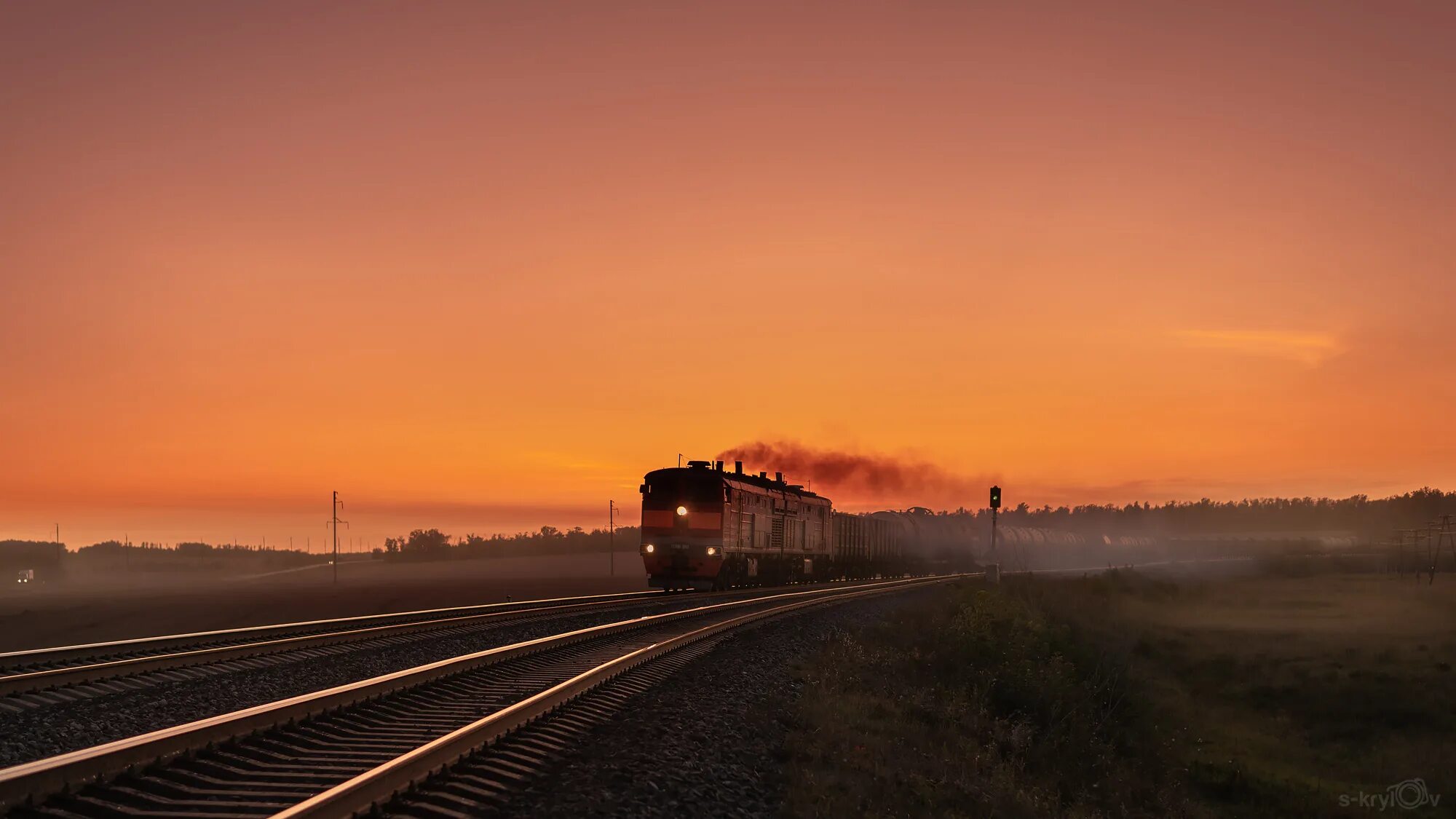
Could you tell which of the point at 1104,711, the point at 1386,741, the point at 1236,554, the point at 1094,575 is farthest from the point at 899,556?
the point at 1236,554

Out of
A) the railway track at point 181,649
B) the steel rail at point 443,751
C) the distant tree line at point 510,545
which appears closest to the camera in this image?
the steel rail at point 443,751

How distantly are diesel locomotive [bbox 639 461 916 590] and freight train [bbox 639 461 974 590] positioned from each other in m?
0.03

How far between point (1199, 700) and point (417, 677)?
1351 inches

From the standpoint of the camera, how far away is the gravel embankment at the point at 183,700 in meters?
9.34

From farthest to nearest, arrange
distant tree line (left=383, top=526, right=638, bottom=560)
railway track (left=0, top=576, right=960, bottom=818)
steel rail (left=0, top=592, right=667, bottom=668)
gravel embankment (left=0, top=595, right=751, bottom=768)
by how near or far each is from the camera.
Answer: distant tree line (left=383, top=526, right=638, bottom=560)
steel rail (left=0, top=592, right=667, bottom=668)
gravel embankment (left=0, top=595, right=751, bottom=768)
railway track (left=0, top=576, right=960, bottom=818)

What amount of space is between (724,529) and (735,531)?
1.39 metres

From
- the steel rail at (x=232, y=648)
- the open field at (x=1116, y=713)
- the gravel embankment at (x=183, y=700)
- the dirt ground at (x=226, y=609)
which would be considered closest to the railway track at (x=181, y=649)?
the steel rail at (x=232, y=648)

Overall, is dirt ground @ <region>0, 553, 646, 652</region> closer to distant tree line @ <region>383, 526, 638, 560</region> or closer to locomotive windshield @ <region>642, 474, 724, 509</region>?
locomotive windshield @ <region>642, 474, 724, 509</region>

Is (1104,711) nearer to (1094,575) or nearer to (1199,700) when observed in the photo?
(1199,700)

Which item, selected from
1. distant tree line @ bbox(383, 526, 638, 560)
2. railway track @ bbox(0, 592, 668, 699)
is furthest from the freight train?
distant tree line @ bbox(383, 526, 638, 560)

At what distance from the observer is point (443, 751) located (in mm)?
8195

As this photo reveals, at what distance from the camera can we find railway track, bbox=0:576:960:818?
6.79 m

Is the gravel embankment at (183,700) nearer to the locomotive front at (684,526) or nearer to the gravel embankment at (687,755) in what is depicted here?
the gravel embankment at (687,755)

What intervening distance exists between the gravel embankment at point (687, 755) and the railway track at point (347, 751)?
1.23 ft
